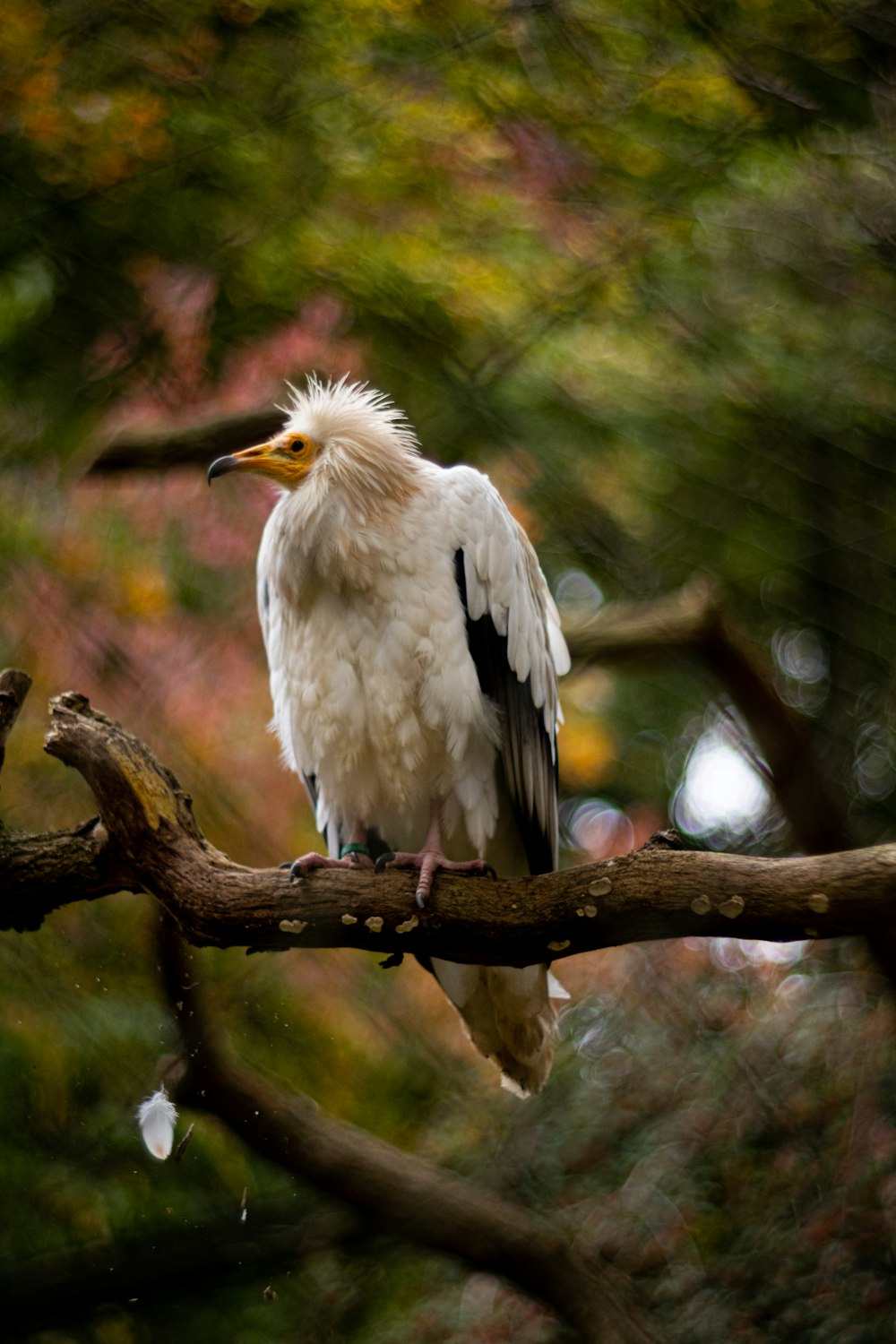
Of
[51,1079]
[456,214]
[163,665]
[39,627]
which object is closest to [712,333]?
[456,214]

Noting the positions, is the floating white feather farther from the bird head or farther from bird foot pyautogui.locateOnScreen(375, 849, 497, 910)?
the bird head

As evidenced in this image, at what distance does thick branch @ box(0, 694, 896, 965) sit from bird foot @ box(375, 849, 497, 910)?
24mm

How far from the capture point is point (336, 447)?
2.94 m

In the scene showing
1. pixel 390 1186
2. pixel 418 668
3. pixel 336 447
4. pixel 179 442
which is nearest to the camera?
pixel 418 668

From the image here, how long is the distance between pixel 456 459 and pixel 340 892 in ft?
7.63

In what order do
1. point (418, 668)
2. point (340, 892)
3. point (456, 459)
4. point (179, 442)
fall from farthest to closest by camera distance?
1. point (456, 459)
2. point (179, 442)
3. point (418, 668)
4. point (340, 892)

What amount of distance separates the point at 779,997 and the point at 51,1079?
2340 millimetres

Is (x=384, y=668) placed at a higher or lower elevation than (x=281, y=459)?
lower

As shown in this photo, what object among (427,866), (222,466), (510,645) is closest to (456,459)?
(222,466)

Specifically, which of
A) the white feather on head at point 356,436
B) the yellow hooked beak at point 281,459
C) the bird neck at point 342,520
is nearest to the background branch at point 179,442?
the white feather on head at point 356,436

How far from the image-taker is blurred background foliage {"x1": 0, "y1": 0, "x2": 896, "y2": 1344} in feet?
11.6

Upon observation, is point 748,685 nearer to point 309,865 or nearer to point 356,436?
point 356,436

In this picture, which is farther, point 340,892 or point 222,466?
point 222,466

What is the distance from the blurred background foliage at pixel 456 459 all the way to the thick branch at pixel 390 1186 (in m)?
0.16
